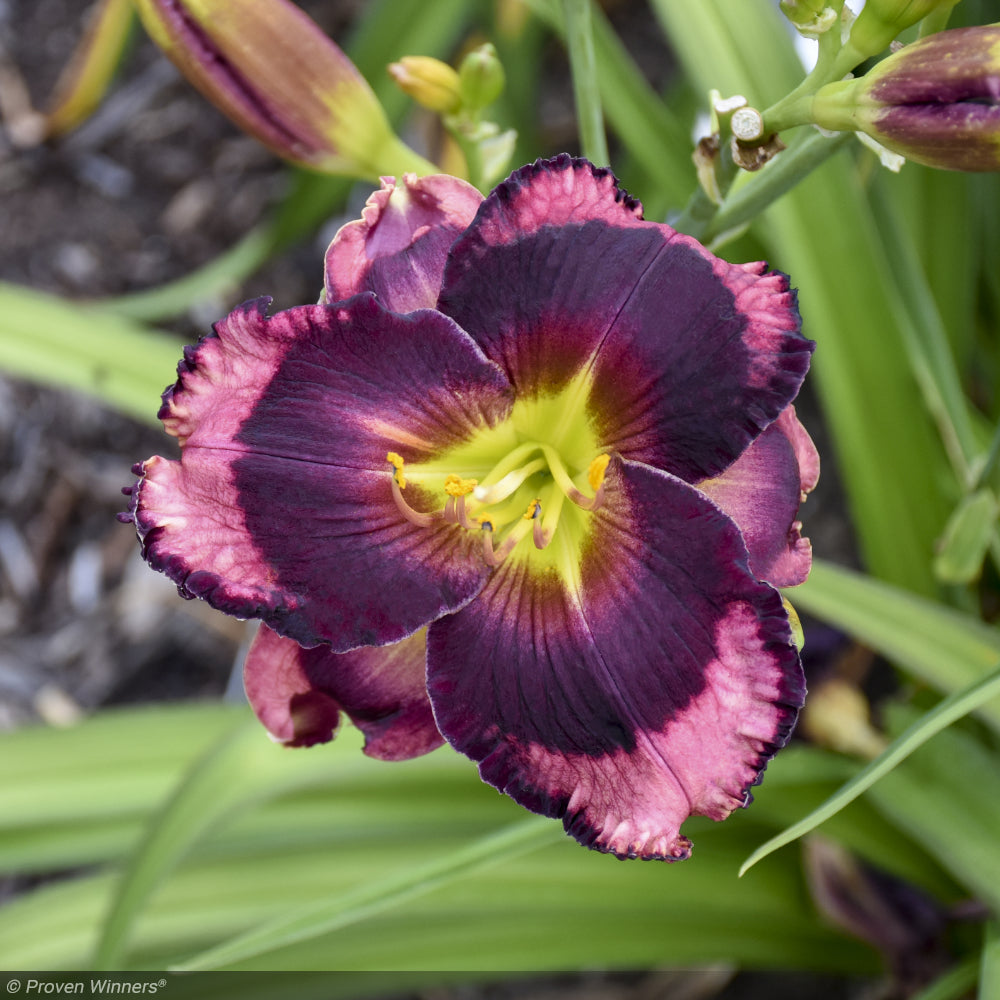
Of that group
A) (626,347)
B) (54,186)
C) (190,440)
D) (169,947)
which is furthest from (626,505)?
(54,186)

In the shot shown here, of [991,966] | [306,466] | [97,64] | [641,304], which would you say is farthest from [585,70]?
[97,64]

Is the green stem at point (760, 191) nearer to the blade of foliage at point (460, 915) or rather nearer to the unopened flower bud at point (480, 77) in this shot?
the unopened flower bud at point (480, 77)

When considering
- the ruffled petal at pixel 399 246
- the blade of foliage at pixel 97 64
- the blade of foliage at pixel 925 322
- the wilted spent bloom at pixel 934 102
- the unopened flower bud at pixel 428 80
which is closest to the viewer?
the wilted spent bloom at pixel 934 102

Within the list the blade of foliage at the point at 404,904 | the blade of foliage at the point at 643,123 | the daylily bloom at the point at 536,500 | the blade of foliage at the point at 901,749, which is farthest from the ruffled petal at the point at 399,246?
the blade of foliage at the point at 404,904

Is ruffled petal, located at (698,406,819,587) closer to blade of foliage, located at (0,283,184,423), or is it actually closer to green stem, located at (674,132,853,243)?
green stem, located at (674,132,853,243)

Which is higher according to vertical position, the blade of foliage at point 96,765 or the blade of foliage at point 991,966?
the blade of foliage at point 96,765

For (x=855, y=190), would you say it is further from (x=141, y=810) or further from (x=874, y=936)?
(x=141, y=810)
